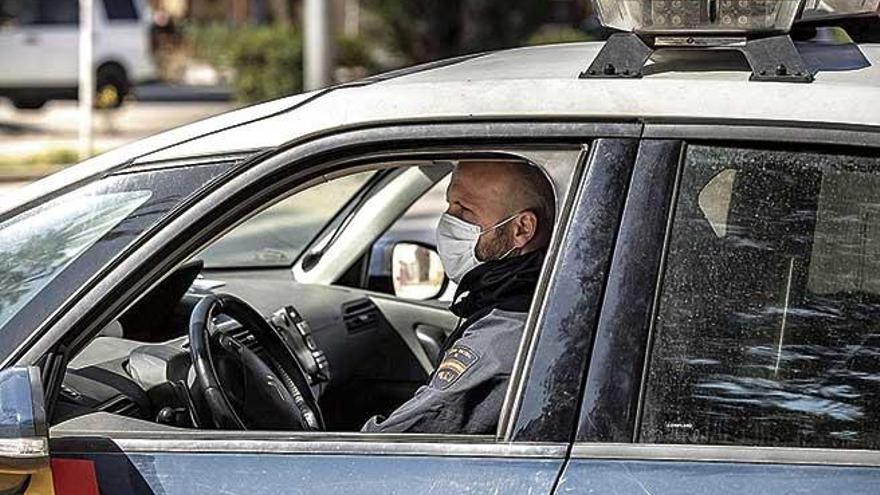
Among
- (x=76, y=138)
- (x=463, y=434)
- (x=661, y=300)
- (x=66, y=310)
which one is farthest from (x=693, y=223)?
(x=76, y=138)

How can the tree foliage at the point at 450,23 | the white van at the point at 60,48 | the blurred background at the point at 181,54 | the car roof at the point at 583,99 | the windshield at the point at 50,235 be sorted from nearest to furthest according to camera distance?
1. the car roof at the point at 583,99
2. the windshield at the point at 50,235
3. the blurred background at the point at 181,54
4. the tree foliage at the point at 450,23
5. the white van at the point at 60,48

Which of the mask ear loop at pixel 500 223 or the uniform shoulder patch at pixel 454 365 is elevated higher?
the mask ear loop at pixel 500 223

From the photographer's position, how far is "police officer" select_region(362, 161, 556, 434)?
2441 millimetres

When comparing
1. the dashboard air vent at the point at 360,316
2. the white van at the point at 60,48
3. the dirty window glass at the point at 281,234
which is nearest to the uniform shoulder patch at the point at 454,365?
the dashboard air vent at the point at 360,316

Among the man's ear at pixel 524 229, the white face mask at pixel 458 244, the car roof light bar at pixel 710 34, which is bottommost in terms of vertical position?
the white face mask at pixel 458 244

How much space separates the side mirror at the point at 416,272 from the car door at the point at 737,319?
6.51ft

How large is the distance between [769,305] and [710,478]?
0.94 feet

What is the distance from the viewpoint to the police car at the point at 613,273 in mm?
2143

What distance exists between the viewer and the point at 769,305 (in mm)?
2209

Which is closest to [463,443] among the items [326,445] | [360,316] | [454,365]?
[326,445]

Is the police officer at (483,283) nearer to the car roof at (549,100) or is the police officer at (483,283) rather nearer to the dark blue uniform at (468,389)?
the dark blue uniform at (468,389)

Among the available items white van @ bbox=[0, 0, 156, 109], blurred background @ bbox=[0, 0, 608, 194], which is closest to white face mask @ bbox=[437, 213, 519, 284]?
blurred background @ bbox=[0, 0, 608, 194]

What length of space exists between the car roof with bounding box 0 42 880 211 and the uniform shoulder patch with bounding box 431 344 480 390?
1.43 feet

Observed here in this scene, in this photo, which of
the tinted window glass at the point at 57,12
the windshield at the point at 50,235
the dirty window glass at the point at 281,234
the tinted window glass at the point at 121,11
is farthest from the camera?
the tinted window glass at the point at 121,11
